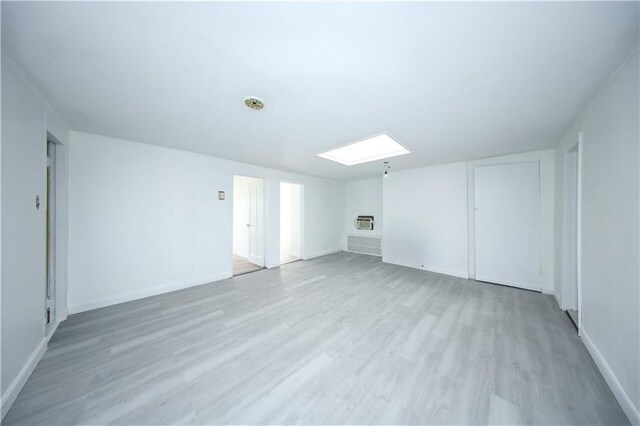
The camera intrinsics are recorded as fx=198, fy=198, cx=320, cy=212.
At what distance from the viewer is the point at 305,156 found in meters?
3.54

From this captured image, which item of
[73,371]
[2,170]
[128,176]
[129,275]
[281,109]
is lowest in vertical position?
[73,371]

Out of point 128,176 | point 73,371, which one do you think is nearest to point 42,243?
point 73,371

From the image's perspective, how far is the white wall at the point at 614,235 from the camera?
4.15 ft

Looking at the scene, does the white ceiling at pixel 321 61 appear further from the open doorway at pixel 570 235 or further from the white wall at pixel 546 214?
the white wall at pixel 546 214

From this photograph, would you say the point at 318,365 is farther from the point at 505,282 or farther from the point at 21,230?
the point at 505,282

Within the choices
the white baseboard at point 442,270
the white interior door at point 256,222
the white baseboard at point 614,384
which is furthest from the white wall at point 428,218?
the white interior door at point 256,222

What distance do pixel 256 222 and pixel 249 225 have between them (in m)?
0.33

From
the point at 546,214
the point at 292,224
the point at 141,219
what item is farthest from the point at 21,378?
the point at 546,214

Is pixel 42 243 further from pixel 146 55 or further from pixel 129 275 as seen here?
pixel 146 55

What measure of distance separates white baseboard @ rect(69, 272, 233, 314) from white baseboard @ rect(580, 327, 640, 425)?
4.55 meters

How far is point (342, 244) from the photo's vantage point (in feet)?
21.2

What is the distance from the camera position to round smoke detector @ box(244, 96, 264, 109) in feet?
5.70

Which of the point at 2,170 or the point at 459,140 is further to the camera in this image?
the point at 459,140

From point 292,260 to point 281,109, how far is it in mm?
4044
